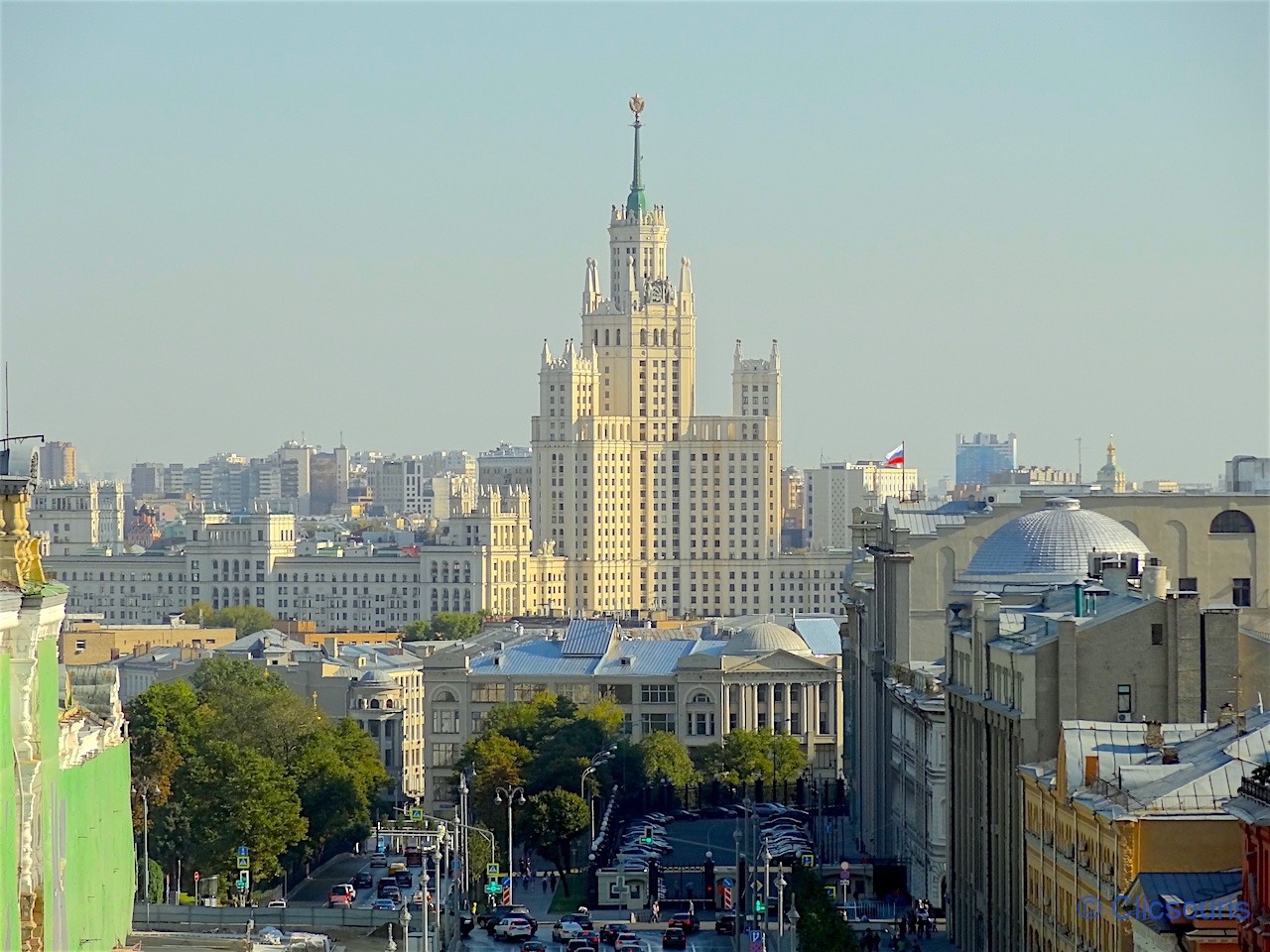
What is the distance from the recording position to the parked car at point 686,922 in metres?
94.6

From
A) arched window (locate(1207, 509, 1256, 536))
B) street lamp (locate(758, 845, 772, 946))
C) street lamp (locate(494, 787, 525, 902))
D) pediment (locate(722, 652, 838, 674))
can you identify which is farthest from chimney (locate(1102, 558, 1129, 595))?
pediment (locate(722, 652, 838, 674))

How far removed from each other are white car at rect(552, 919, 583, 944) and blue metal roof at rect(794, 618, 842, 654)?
215 feet

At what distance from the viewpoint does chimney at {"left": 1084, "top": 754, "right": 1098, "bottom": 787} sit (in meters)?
63.6

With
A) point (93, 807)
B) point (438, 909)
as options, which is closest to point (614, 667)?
point (438, 909)

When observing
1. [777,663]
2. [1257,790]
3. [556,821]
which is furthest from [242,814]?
[1257,790]

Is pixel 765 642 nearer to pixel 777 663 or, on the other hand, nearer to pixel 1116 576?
pixel 777 663

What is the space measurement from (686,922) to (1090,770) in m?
33.1

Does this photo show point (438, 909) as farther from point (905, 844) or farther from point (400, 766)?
point (400, 766)

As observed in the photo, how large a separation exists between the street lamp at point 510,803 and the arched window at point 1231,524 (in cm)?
2551

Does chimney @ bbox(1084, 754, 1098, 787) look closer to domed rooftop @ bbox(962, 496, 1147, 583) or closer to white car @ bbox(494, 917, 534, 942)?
domed rooftop @ bbox(962, 496, 1147, 583)

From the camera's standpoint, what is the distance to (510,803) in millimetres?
109188

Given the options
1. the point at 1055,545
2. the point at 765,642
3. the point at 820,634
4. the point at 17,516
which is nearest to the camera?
the point at 17,516

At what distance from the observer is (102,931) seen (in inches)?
2479

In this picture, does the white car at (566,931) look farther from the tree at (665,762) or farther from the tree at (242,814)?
the tree at (665,762)
